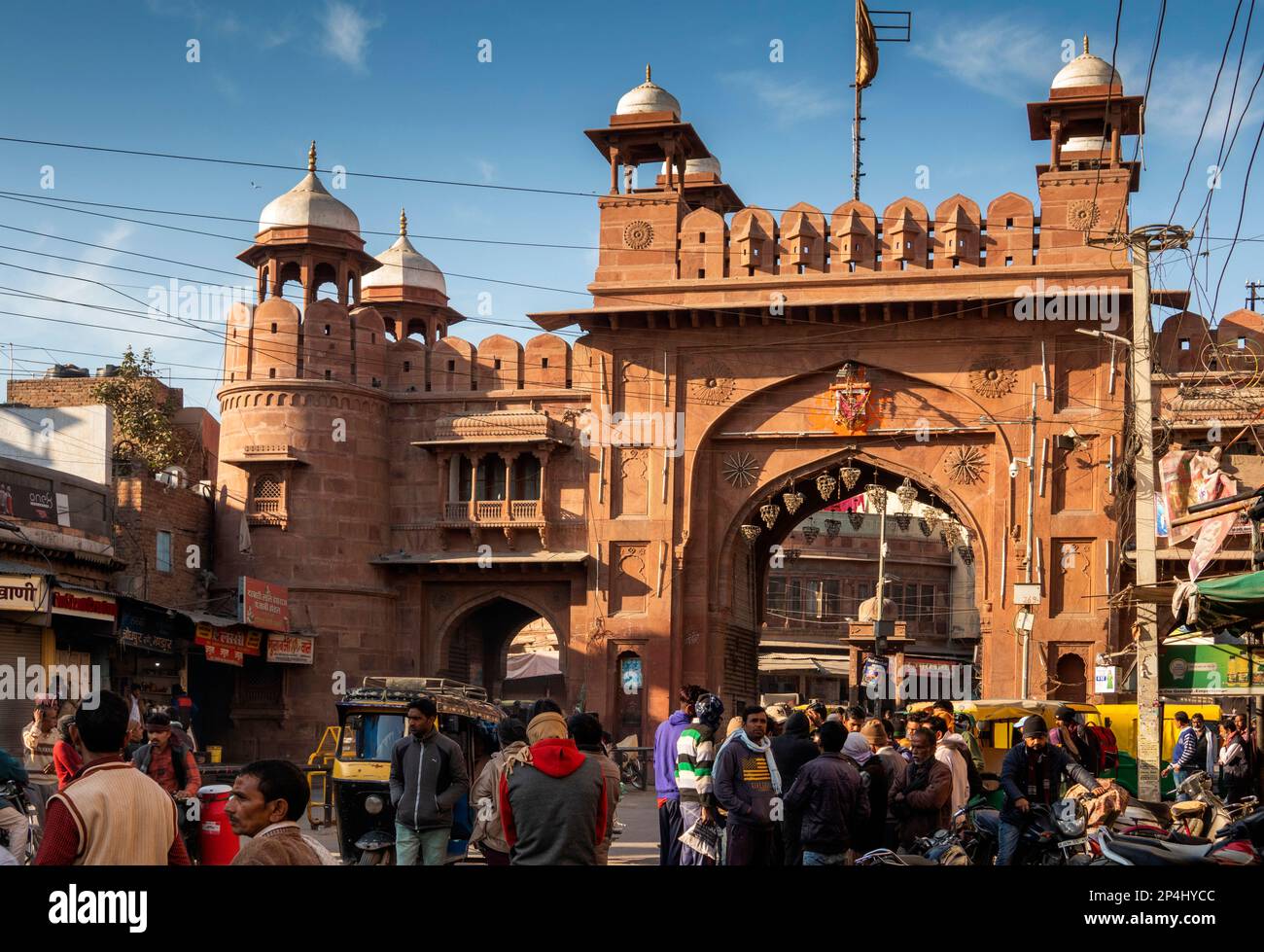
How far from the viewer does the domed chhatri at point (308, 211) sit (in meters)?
30.4

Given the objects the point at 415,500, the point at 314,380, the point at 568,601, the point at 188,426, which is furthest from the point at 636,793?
the point at 188,426

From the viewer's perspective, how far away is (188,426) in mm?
34969

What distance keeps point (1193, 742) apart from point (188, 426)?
23479mm

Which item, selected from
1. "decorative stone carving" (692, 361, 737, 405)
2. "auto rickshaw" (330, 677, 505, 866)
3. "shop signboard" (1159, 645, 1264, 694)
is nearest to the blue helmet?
"auto rickshaw" (330, 677, 505, 866)

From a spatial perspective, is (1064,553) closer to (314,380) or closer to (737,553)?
(737,553)

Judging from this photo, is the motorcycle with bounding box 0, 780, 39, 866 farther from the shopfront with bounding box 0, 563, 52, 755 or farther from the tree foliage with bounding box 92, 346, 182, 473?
the tree foliage with bounding box 92, 346, 182, 473

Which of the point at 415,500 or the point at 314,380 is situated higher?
the point at 314,380

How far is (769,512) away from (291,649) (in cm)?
884

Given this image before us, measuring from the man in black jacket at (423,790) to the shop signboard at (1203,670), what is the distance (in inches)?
389

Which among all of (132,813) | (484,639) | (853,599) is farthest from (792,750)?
(853,599)

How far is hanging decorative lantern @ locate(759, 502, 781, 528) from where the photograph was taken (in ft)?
96.9

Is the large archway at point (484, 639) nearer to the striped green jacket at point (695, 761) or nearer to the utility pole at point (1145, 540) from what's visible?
the utility pole at point (1145, 540)

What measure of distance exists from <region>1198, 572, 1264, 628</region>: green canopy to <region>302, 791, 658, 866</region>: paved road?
4.47 metres

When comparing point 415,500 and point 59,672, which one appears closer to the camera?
point 59,672
